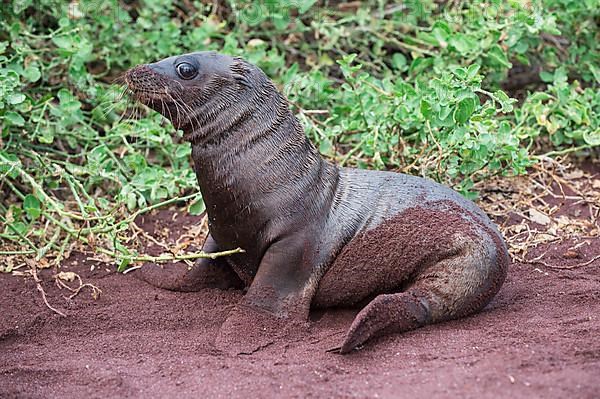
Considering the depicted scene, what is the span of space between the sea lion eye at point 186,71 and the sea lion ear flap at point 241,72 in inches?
6.5

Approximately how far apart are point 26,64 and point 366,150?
7.31ft

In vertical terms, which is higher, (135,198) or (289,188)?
(289,188)

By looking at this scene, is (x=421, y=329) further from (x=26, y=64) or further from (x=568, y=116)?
(x=26, y=64)

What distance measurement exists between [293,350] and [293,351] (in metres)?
0.02

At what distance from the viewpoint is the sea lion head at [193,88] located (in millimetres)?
4117

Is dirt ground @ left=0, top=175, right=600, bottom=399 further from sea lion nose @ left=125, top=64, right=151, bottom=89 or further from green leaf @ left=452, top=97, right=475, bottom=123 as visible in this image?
sea lion nose @ left=125, top=64, right=151, bottom=89

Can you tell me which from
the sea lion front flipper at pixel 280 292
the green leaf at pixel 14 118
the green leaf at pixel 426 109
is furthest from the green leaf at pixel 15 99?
the green leaf at pixel 426 109

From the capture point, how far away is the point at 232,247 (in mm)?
4258

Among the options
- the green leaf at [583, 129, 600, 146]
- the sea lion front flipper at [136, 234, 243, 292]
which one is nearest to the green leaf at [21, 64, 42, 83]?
the sea lion front flipper at [136, 234, 243, 292]

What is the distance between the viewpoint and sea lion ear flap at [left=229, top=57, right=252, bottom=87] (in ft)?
13.6

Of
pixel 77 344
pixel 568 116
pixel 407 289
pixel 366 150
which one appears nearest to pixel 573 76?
pixel 568 116

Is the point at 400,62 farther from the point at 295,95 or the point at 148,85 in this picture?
the point at 148,85

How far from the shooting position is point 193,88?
13.5 feet

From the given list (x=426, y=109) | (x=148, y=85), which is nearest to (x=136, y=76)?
(x=148, y=85)
